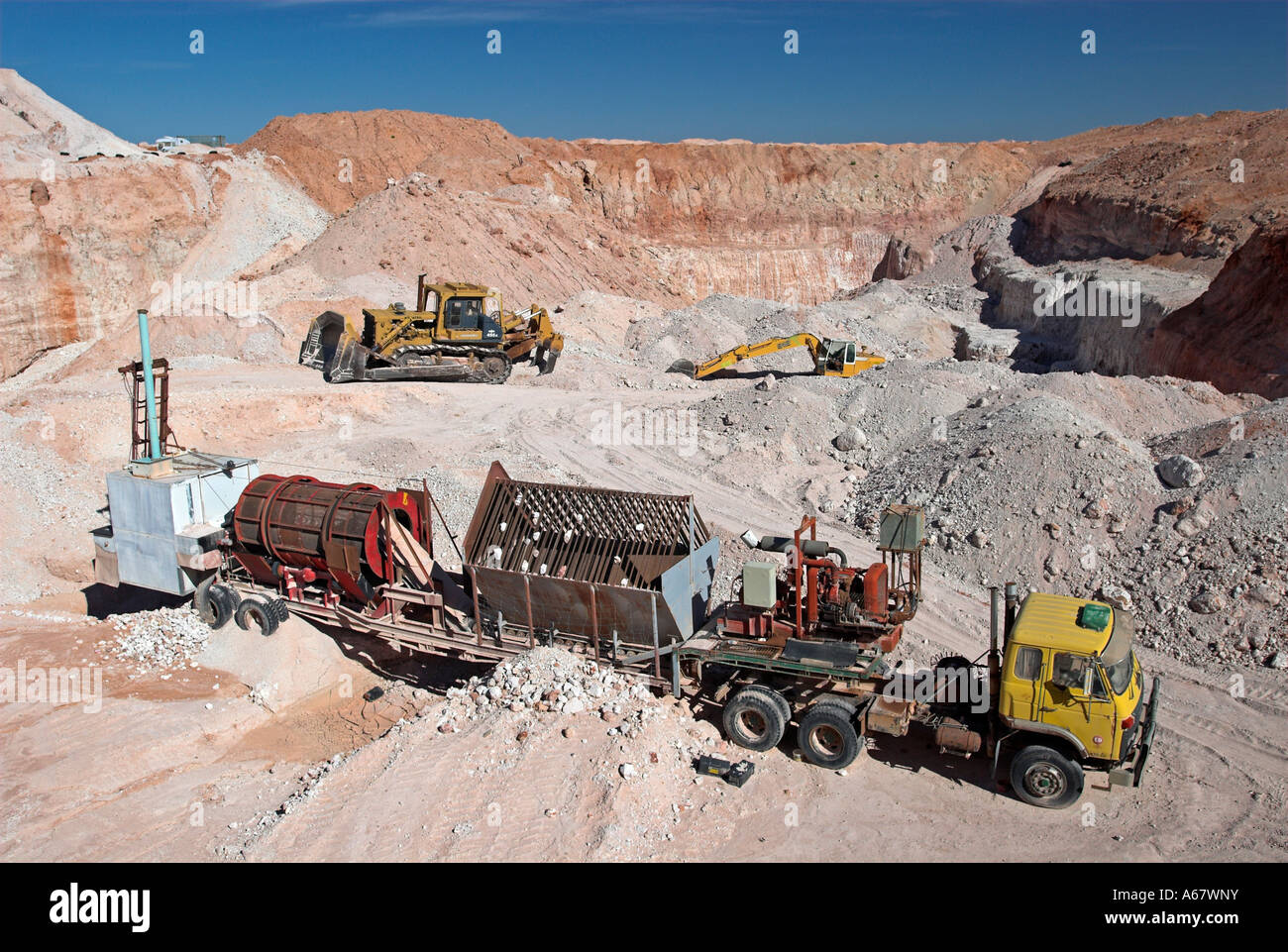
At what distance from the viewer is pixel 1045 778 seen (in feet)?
27.9

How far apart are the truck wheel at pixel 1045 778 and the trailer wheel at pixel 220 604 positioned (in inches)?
393

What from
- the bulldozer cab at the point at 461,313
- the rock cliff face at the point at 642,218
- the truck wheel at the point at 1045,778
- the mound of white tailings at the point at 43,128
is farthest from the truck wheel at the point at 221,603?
the mound of white tailings at the point at 43,128

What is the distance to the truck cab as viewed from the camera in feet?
26.9

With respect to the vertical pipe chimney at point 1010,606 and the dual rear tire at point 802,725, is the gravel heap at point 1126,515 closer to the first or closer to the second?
the vertical pipe chimney at point 1010,606

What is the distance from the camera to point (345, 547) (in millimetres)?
12047

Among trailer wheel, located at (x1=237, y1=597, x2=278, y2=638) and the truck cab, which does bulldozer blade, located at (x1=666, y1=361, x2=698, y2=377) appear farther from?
the truck cab

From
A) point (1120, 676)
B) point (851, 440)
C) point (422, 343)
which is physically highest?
point (422, 343)

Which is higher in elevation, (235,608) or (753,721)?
(235,608)

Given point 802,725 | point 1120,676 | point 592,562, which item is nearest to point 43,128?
point 592,562

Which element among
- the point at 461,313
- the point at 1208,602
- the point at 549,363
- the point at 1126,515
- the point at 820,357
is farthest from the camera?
the point at 549,363

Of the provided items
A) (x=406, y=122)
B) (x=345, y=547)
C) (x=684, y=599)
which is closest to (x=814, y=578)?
(x=684, y=599)

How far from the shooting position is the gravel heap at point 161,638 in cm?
1262

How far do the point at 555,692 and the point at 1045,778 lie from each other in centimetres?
478

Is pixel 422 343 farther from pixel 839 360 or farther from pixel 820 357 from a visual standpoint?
pixel 839 360
